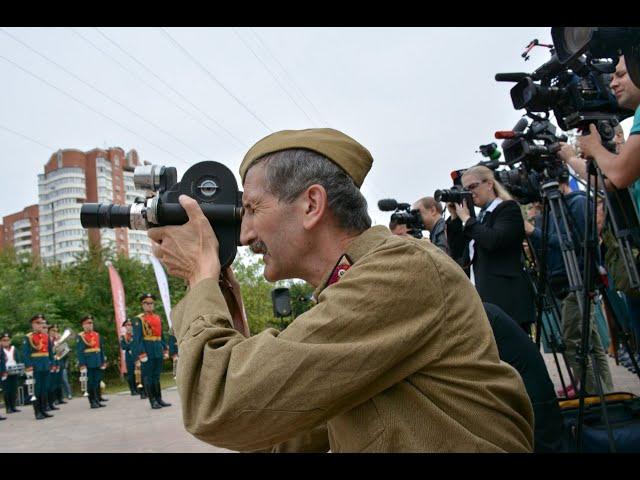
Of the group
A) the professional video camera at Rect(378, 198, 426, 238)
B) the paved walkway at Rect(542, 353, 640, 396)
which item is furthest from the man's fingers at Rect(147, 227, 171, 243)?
the paved walkway at Rect(542, 353, 640, 396)

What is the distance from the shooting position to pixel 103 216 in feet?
5.60

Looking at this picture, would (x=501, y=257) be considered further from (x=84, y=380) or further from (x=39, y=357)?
(x=84, y=380)

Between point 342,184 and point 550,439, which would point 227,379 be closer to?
point 342,184

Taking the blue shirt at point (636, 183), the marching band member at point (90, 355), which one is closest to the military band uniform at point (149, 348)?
the marching band member at point (90, 355)

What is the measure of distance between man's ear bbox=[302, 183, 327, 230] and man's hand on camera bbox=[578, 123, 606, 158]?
2.00 meters

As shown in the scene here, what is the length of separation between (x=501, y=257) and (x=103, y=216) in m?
3.22

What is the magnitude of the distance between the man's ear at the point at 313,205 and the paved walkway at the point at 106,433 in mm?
4171

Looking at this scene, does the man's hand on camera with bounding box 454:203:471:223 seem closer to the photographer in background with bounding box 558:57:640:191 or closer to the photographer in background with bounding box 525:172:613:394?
the photographer in background with bounding box 525:172:613:394

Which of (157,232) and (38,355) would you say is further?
(38,355)

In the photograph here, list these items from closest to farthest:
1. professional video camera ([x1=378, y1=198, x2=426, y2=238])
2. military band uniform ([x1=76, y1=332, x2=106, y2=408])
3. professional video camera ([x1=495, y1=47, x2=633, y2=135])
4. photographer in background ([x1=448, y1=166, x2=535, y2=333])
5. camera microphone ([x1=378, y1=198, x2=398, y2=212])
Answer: professional video camera ([x1=495, y1=47, x2=633, y2=135])
photographer in background ([x1=448, y1=166, x2=535, y2=333])
professional video camera ([x1=378, y1=198, x2=426, y2=238])
camera microphone ([x1=378, y1=198, x2=398, y2=212])
military band uniform ([x1=76, y1=332, x2=106, y2=408])

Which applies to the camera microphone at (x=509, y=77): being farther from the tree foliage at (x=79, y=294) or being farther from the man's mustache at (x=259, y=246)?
the tree foliage at (x=79, y=294)

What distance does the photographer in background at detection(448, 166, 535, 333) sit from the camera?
4203 millimetres

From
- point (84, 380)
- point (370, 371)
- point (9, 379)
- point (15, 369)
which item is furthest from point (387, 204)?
Answer: point (84, 380)

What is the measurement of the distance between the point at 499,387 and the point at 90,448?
6.62 m
